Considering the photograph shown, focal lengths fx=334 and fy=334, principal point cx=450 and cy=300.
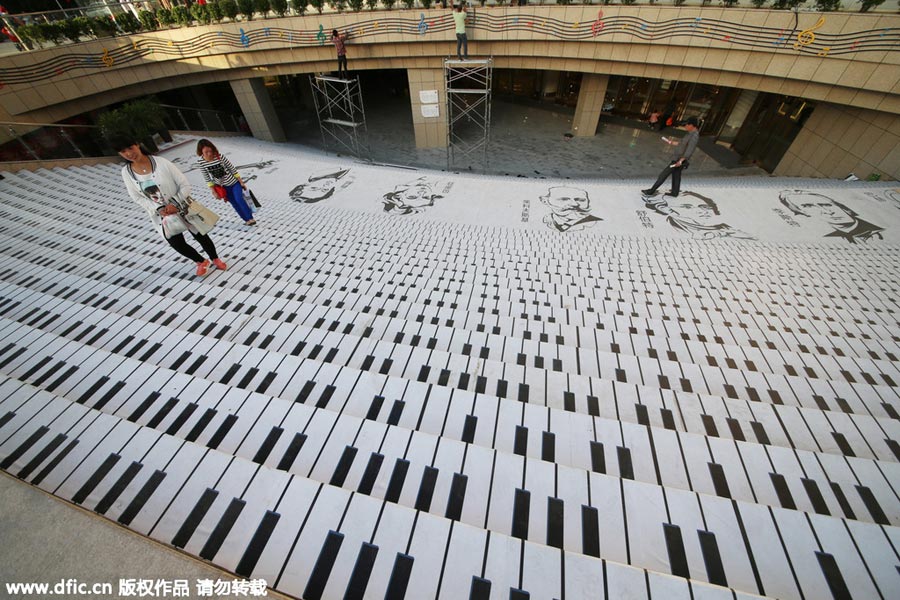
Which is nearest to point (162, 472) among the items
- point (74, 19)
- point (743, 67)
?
point (743, 67)

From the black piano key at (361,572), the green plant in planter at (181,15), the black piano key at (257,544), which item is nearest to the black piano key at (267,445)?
the black piano key at (257,544)

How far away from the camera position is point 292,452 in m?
1.93

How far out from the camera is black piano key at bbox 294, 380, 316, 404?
2.36 m

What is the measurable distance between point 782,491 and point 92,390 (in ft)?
14.5

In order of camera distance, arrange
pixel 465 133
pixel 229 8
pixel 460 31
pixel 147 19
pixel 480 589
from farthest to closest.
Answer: pixel 465 133 < pixel 147 19 < pixel 229 8 < pixel 460 31 < pixel 480 589

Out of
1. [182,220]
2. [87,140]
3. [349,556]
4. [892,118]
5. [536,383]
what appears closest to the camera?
[349,556]

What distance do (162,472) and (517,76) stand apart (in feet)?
77.8

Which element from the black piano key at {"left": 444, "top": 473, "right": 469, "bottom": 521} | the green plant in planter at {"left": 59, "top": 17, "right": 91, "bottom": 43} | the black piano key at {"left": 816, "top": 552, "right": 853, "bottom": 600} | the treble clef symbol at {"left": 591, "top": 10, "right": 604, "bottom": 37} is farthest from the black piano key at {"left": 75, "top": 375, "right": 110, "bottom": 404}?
the green plant in planter at {"left": 59, "top": 17, "right": 91, "bottom": 43}

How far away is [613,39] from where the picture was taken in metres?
11.0

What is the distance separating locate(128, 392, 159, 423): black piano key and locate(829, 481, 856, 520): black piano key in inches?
164

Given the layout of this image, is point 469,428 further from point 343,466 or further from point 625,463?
point 625,463

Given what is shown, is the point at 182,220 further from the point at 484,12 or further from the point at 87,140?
the point at 484,12

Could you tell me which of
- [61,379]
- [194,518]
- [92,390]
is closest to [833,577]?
[194,518]

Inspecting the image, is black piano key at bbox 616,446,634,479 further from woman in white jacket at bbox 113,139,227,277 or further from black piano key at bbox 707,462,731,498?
woman in white jacket at bbox 113,139,227,277
